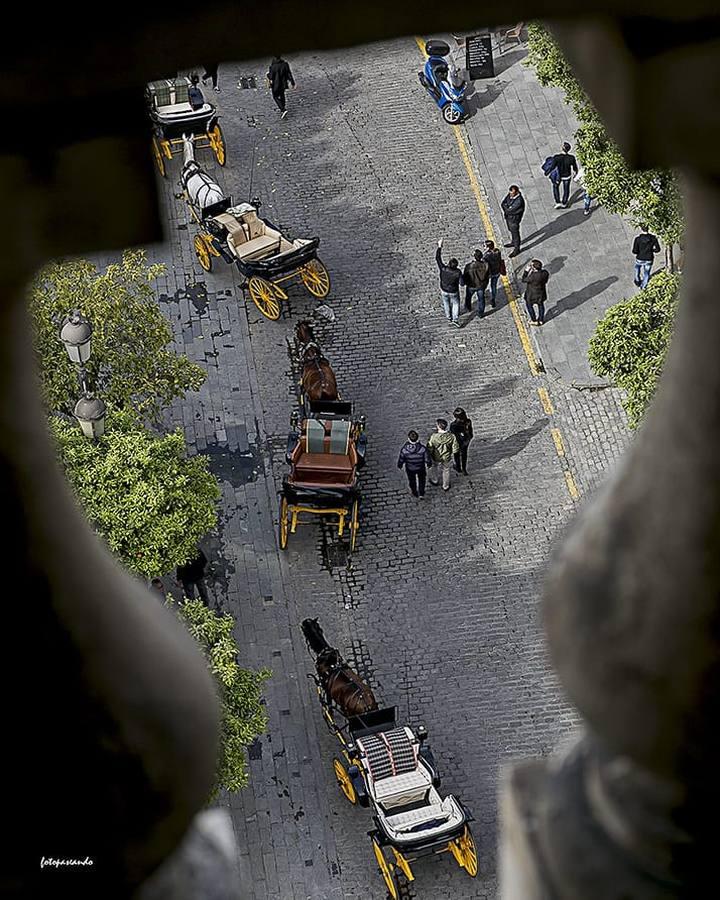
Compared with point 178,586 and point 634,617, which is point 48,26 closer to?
point 634,617

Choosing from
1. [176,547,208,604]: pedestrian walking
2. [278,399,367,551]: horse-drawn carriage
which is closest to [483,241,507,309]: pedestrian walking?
[278,399,367,551]: horse-drawn carriage

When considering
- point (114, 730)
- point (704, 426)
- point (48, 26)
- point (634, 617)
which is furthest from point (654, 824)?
point (48, 26)

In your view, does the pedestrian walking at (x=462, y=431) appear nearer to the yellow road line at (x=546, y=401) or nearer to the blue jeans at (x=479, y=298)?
the yellow road line at (x=546, y=401)

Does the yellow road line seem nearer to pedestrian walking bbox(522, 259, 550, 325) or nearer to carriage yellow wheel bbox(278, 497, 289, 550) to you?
pedestrian walking bbox(522, 259, 550, 325)

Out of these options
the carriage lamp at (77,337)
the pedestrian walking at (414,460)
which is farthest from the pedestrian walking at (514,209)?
the carriage lamp at (77,337)

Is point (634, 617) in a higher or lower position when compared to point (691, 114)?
lower

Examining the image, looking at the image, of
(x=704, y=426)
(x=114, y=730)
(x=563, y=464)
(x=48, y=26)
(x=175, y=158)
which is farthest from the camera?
(x=175, y=158)
